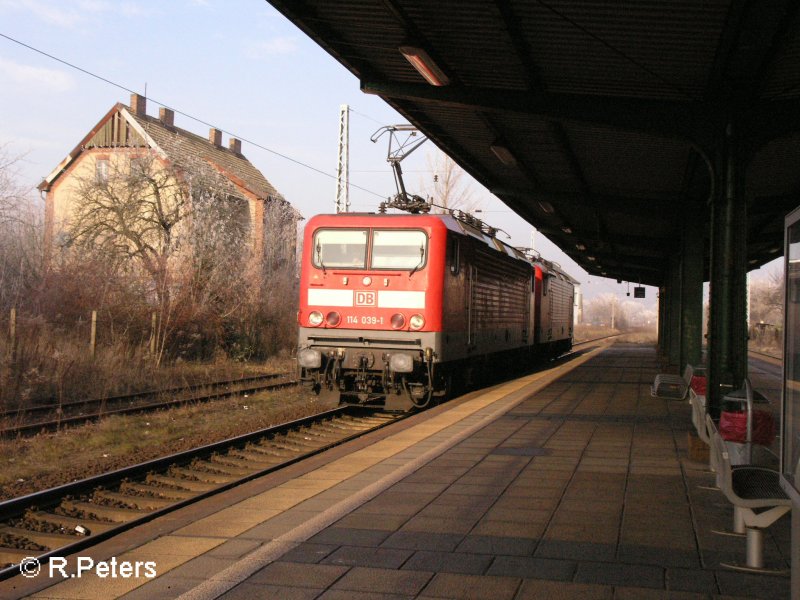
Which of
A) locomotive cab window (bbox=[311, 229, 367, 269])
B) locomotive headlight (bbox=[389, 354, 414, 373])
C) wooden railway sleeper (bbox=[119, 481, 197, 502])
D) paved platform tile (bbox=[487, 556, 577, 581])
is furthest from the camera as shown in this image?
locomotive cab window (bbox=[311, 229, 367, 269])

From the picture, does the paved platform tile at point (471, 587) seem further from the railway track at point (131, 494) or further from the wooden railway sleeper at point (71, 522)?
the wooden railway sleeper at point (71, 522)

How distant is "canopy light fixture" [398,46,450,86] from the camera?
8.92 meters

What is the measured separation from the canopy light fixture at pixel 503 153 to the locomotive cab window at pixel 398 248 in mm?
1852

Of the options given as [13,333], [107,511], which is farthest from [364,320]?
[107,511]

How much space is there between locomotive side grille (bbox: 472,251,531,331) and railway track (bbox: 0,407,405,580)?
5827mm

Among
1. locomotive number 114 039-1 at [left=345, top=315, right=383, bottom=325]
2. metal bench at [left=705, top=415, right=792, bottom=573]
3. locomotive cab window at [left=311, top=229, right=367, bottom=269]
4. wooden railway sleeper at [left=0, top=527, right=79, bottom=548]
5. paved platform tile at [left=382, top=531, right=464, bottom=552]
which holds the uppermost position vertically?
locomotive cab window at [left=311, top=229, right=367, bottom=269]

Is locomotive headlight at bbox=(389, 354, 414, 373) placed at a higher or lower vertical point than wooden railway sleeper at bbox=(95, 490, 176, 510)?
higher

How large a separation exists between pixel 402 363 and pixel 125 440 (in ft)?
13.3

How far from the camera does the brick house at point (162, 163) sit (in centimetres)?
2448

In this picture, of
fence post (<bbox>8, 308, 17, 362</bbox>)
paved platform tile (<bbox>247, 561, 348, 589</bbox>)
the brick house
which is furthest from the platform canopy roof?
the brick house

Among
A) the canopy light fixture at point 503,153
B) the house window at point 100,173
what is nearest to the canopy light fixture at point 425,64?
the canopy light fixture at point 503,153

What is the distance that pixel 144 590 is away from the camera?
14.7 feet

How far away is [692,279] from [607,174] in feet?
11.9

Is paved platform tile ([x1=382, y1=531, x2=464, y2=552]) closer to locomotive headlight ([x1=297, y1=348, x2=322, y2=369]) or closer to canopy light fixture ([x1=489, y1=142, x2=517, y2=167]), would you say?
locomotive headlight ([x1=297, y1=348, x2=322, y2=369])
